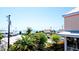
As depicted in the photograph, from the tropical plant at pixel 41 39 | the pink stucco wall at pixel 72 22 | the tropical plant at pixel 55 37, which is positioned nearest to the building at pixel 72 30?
the pink stucco wall at pixel 72 22

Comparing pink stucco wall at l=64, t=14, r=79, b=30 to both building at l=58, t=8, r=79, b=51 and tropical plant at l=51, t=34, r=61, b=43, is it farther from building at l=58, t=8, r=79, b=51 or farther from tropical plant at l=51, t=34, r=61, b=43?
tropical plant at l=51, t=34, r=61, b=43

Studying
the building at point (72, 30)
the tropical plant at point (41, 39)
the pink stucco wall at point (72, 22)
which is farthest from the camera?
the pink stucco wall at point (72, 22)

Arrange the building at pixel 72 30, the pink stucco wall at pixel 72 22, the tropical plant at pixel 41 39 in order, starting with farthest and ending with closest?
the pink stucco wall at pixel 72 22, the building at pixel 72 30, the tropical plant at pixel 41 39

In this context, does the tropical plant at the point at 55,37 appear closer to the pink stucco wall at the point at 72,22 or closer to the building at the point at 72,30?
the building at the point at 72,30

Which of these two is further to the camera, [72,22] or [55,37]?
[72,22]

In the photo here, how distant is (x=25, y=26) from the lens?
3373mm

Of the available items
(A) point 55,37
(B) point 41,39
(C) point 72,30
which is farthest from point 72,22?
(B) point 41,39

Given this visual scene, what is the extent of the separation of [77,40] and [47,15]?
5.67 feet

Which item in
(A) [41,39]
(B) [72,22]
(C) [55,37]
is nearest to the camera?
(A) [41,39]

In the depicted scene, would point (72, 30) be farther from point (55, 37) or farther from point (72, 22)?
point (55, 37)

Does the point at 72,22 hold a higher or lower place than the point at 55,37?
higher

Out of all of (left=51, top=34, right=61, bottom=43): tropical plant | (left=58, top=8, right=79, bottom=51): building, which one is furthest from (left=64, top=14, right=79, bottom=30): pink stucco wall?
(left=51, top=34, right=61, bottom=43): tropical plant
